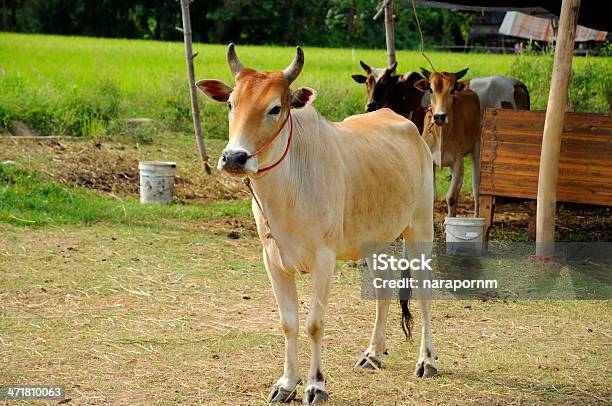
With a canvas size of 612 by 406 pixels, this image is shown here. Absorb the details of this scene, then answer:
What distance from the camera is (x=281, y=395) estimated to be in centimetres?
512

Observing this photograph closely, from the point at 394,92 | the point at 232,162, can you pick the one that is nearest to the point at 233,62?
the point at 232,162

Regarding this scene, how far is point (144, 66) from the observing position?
22.6 metres

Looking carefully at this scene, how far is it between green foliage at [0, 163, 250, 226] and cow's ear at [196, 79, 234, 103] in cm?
450

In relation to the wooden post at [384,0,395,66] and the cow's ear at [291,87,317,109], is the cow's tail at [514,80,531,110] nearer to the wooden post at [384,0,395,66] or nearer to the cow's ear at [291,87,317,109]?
the wooden post at [384,0,395,66]

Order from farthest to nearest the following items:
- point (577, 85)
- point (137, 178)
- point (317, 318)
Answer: point (577, 85) → point (137, 178) → point (317, 318)

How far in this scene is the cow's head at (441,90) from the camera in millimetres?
9438

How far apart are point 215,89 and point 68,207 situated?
5006 mm

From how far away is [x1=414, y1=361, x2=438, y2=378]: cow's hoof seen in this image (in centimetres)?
561

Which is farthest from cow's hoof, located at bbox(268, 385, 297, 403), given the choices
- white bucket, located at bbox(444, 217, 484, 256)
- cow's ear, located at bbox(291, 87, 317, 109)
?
white bucket, located at bbox(444, 217, 484, 256)

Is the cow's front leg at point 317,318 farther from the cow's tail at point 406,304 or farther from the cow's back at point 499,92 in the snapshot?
the cow's back at point 499,92

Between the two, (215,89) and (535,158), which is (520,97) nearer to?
(535,158)

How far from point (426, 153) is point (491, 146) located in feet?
8.82

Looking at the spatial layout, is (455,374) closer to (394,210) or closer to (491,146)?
(394,210)

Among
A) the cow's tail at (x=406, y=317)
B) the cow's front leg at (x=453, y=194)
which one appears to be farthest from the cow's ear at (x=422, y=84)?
the cow's tail at (x=406, y=317)
